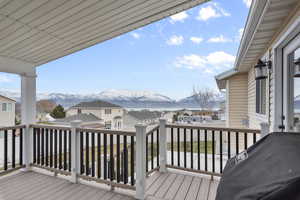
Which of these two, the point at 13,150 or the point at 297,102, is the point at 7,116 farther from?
the point at 297,102

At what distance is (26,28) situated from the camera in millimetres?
2588

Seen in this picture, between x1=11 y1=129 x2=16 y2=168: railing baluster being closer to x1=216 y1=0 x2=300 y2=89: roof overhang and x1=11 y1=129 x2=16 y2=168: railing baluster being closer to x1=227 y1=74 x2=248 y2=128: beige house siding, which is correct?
x1=216 y1=0 x2=300 y2=89: roof overhang

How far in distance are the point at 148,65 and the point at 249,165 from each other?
55.8 ft

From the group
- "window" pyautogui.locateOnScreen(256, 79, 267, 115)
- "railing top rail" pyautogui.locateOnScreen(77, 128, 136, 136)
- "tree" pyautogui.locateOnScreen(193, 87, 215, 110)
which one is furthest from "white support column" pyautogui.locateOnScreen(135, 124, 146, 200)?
"tree" pyautogui.locateOnScreen(193, 87, 215, 110)

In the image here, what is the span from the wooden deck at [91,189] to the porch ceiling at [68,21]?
Answer: 2286 mm

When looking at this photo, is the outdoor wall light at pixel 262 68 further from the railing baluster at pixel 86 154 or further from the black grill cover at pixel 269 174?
the railing baluster at pixel 86 154

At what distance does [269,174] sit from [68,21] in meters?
2.77

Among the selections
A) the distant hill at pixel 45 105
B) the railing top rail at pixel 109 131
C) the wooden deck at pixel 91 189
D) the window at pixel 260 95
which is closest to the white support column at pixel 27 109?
the distant hill at pixel 45 105

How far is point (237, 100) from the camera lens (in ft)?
21.8

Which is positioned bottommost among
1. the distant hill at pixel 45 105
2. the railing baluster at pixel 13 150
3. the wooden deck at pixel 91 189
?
the wooden deck at pixel 91 189

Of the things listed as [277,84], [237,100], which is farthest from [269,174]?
[237,100]

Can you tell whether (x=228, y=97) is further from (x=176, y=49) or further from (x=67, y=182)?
(x=176, y=49)

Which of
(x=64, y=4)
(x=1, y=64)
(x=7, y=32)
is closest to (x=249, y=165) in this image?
(x=64, y=4)

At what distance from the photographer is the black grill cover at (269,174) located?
2.33ft
